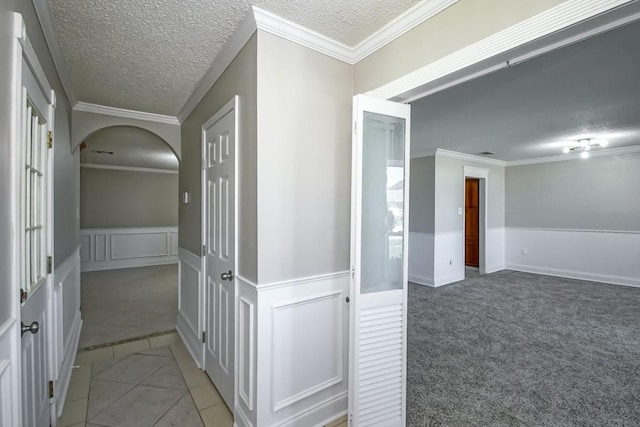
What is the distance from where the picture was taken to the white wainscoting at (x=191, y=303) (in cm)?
263

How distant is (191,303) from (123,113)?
2.11 metres

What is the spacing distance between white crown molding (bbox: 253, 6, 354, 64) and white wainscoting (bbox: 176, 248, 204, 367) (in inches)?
76.3

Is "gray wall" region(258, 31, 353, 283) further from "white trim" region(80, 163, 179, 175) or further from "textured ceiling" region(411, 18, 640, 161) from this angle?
"white trim" region(80, 163, 179, 175)

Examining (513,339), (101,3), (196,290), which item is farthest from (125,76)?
(513,339)

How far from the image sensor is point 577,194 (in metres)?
5.79

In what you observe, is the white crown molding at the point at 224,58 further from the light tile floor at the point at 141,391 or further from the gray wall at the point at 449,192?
the gray wall at the point at 449,192

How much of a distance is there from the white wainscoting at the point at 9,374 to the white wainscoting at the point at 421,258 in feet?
17.0

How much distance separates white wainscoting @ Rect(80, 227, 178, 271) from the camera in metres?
6.55

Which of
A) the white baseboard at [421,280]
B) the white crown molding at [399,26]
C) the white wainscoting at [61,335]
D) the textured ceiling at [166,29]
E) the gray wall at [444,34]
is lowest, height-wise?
the white baseboard at [421,280]

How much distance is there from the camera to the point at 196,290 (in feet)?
9.18

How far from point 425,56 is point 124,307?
473 cm

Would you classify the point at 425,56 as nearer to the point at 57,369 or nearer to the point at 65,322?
the point at 57,369

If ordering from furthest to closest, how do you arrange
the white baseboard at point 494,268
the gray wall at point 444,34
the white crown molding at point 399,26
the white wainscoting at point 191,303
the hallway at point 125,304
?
the white baseboard at point 494,268 < the hallway at point 125,304 < the white wainscoting at point 191,303 < the white crown molding at point 399,26 < the gray wall at point 444,34

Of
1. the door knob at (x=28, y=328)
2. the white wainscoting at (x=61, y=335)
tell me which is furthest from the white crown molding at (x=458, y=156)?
the door knob at (x=28, y=328)
